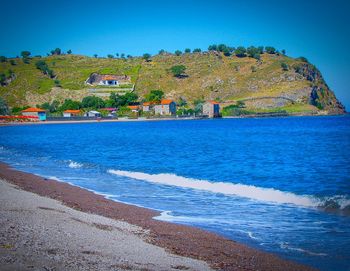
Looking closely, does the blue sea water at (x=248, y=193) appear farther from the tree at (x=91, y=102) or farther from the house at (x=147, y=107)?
the tree at (x=91, y=102)

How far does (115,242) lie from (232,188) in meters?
14.6

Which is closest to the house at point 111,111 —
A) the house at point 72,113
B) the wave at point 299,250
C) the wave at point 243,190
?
the house at point 72,113

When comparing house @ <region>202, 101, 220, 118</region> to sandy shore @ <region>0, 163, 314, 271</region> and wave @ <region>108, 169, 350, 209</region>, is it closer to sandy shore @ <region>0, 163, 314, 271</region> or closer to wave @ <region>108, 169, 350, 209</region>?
wave @ <region>108, 169, 350, 209</region>

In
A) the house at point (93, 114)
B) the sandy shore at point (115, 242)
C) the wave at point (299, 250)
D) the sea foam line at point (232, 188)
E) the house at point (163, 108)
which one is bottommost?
the sea foam line at point (232, 188)

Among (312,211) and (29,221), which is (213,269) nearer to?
(29,221)

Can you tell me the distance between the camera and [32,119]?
156 metres

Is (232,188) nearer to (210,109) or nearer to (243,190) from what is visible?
(243,190)

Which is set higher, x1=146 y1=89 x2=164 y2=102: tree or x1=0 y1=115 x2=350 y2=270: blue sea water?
x1=146 y1=89 x2=164 y2=102: tree

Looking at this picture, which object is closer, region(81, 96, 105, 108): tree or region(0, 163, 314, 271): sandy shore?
region(0, 163, 314, 271): sandy shore

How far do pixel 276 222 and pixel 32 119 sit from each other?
496 ft

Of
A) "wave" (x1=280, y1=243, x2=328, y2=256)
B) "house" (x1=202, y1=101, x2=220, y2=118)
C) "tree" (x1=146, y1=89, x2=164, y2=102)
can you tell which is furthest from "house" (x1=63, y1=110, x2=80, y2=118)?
"wave" (x1=280, y1=243, x2=328, y2=256)

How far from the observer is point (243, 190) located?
24203 millimetres

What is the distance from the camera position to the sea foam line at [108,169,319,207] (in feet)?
69.2

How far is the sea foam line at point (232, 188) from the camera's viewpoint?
2109 centimetres
